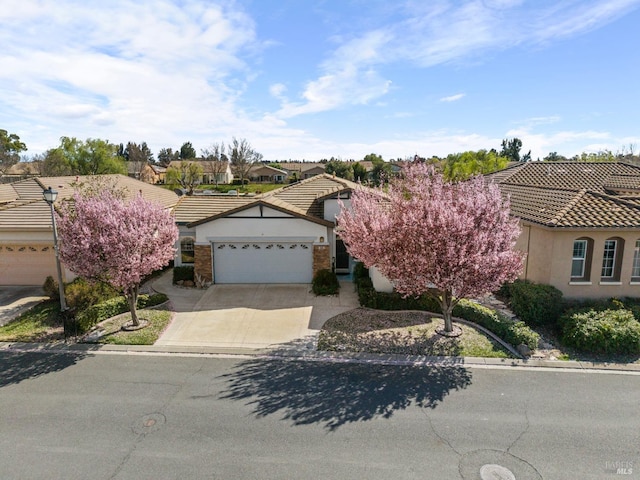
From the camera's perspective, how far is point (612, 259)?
1593 cm

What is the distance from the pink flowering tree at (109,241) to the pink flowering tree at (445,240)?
A: 22.7 ft

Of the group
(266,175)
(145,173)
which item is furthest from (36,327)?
(266,175)

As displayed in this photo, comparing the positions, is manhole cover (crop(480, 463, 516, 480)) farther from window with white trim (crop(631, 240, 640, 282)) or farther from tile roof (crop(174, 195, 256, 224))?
tile roof (crop(174, 195, 256, 224))

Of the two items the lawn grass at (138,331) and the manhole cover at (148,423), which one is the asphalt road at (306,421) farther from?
the lawn grass at (138,331)

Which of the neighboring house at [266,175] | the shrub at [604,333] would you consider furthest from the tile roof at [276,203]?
the neighboring house at [266,175]

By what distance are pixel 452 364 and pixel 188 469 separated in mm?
7380

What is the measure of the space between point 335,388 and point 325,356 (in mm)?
1871

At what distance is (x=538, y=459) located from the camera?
306 inches

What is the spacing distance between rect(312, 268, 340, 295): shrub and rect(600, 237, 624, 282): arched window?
10288mm

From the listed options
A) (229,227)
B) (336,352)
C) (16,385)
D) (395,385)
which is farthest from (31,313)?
(395,385)

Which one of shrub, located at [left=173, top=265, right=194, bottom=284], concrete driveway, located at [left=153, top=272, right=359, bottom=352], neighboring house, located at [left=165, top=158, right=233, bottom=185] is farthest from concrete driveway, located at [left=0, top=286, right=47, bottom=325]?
neighboring house, located at [left=165, top=158, right=233, bottom=185]

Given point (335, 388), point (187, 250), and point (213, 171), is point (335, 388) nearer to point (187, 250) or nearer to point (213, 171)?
point (187, 250)

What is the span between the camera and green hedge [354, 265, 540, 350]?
41.4 ft

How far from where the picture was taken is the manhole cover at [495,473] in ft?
24.0
